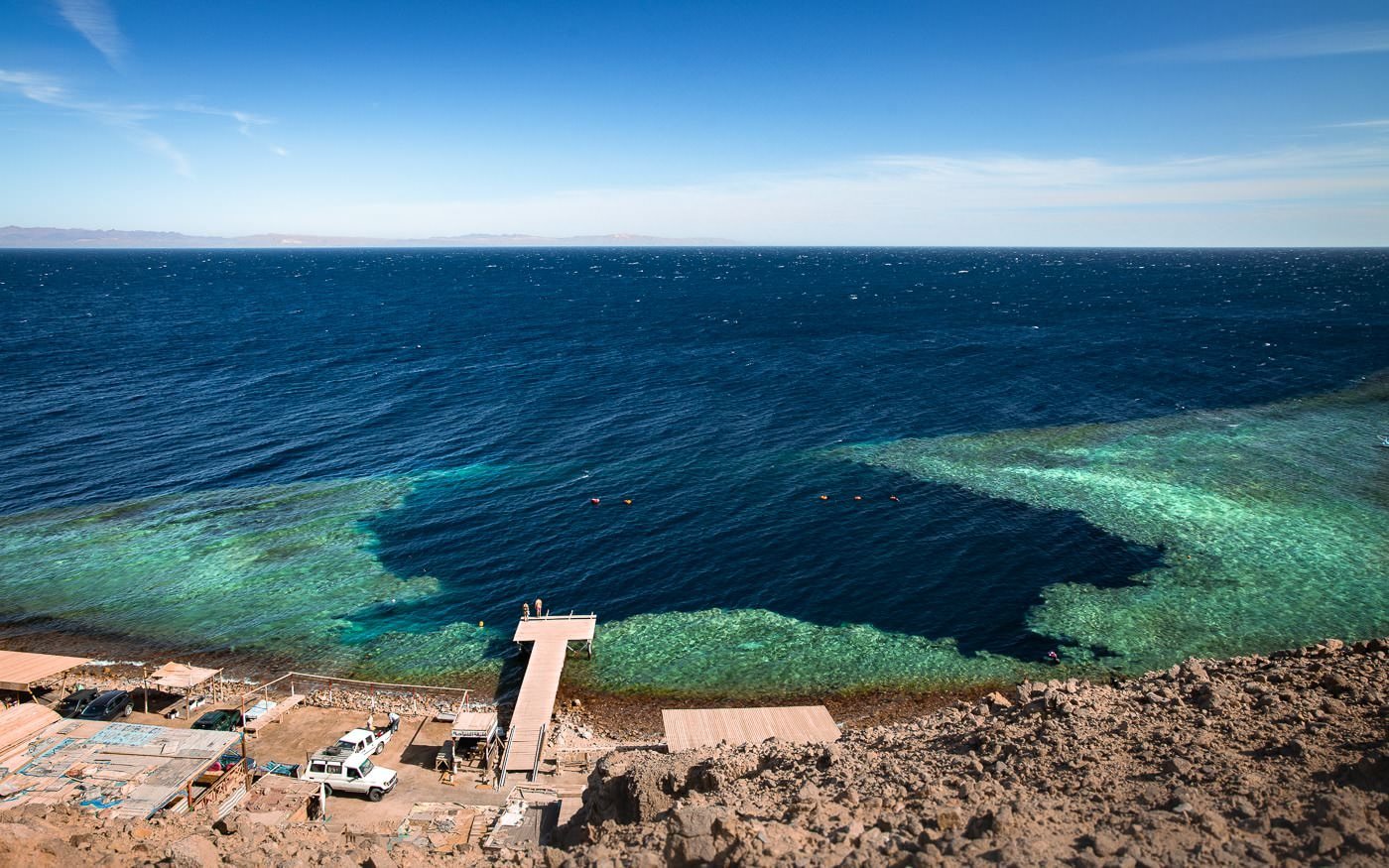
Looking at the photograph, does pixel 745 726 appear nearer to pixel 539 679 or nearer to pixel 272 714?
pixel 539 679

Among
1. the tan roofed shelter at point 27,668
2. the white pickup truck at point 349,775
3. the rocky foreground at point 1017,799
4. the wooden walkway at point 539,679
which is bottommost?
the wooden walkway at point 539,679

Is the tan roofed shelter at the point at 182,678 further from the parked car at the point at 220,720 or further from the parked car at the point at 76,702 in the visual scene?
the parked car at the point at 220,720

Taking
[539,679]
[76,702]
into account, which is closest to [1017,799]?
[539,679]

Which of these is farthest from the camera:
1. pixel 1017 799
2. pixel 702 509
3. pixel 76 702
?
pixel 702 509

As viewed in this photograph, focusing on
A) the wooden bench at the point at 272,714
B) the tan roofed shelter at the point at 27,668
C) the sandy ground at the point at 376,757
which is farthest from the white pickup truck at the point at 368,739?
the tan roofed shelter at the point at 27,668

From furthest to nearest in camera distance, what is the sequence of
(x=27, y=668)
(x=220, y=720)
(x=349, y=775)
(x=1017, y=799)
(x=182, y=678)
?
(x=182, y=678)
(x=27, y=668)
(x=220, y=720)
(x=349, y=775)
(x=1017, y=799)

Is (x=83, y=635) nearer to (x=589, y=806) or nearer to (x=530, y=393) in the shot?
(x=589, y=806)

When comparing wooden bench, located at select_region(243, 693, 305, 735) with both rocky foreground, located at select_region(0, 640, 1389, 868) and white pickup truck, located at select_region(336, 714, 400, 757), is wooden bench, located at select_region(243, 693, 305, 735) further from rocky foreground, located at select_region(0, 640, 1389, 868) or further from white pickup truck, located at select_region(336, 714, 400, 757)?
rocky foreground, located at select_region(0, 640, 1389, 868)

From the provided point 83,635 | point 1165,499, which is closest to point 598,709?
point 83,635
